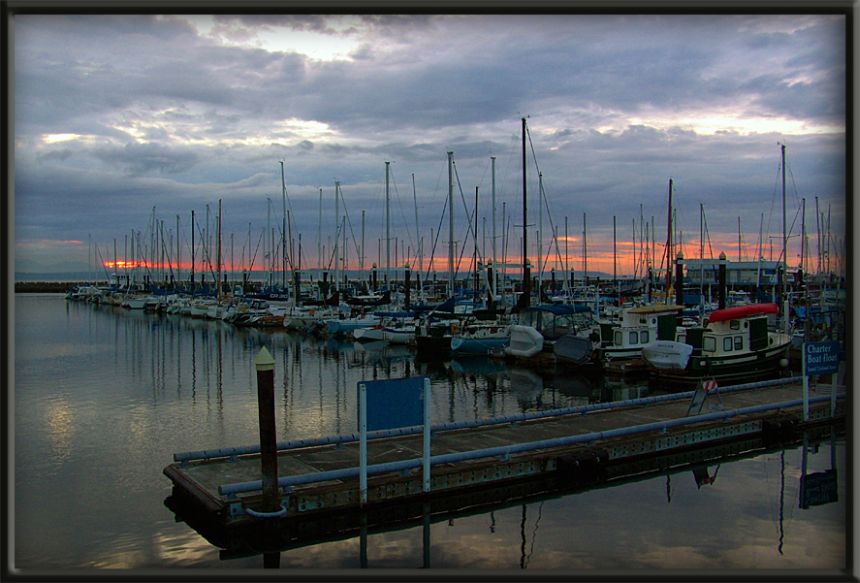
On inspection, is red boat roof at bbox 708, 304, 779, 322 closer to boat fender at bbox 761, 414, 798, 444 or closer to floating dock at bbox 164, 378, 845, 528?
→ floating dock at bbox 164, 378, 845, 528

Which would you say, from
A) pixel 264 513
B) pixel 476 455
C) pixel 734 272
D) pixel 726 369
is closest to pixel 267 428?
pixel 264 513

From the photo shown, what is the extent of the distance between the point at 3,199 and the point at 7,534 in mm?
2955

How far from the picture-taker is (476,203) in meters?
57.7

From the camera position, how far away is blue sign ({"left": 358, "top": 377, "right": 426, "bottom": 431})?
12422 millimetres

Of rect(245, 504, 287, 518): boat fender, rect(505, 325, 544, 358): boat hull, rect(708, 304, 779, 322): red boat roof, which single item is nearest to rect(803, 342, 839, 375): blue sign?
rect(245, 504, 287, 518): boat fender

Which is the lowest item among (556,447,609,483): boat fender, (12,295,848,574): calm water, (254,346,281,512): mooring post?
(12,295,848,574): calm water

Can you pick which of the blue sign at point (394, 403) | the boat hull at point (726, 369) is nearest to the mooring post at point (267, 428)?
the blue sign at point (394, 403)

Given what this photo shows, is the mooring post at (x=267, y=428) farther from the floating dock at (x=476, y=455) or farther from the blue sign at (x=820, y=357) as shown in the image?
the blue sign at (x=820, y=357)

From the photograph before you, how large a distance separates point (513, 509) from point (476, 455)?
1268mm

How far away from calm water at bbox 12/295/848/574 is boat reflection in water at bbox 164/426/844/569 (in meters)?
0.07

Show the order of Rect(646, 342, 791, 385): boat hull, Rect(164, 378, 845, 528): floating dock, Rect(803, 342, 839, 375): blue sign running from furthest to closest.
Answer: Rect(646, 342, 791, 385): boat hull → Rect(803, 342, 839, 375): blue sign → Rect(164, 378, 845, 528): floating dock

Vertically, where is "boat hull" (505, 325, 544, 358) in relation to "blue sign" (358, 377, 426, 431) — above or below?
below

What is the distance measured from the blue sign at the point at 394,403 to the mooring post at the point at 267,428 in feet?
5.65

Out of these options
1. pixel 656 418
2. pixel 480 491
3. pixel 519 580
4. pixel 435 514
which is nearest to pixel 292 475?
pixel 435 514
